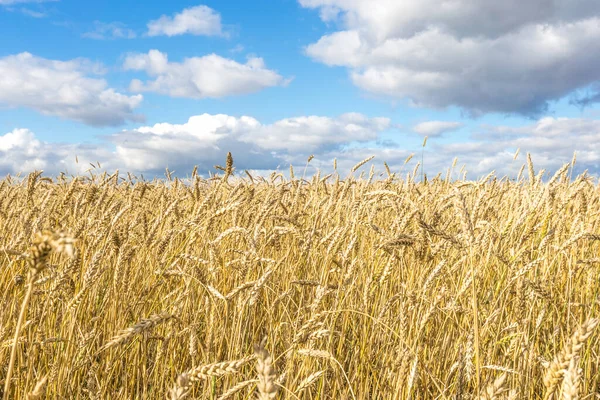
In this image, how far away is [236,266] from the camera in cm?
270

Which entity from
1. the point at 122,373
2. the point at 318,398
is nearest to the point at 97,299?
the point at 122,373

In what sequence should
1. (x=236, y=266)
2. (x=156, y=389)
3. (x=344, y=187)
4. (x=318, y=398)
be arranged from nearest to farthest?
(x=318, y=398), (x=156, y=389), (x=236, y=266), (x=344, y=187)

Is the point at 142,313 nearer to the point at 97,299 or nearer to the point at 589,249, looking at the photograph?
the point at 97,299

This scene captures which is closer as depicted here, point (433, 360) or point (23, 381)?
point (23, 381)

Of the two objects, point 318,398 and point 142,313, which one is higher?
point 142,313

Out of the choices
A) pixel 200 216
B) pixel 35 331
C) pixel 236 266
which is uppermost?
pixel 200 216

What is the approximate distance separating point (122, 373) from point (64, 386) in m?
0.43

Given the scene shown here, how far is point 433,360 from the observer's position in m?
2.37

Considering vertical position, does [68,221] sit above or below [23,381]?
above

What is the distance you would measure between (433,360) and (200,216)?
4.76 ft

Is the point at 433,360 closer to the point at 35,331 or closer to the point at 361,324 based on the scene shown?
the point at 361,324

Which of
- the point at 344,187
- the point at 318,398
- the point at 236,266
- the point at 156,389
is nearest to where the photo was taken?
the point at 318,398

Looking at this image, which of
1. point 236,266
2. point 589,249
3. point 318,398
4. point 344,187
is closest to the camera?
point 318,398

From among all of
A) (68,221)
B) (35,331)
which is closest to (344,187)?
(68,221)
